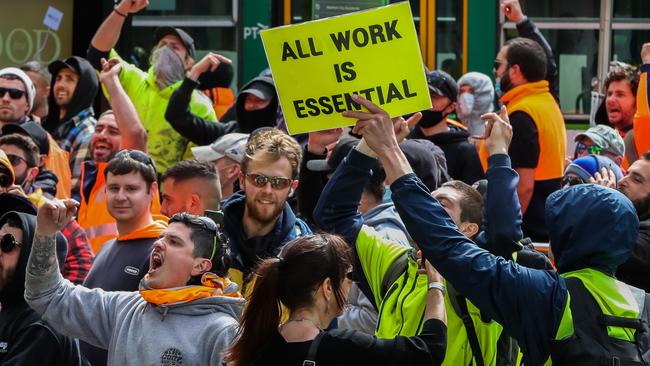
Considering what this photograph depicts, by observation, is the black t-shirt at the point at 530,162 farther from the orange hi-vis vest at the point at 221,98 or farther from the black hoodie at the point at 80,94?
the orange hi-vis vest at the point at 221,98

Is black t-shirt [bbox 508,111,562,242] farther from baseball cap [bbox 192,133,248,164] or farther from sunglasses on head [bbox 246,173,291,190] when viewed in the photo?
sunglasses on head [bbox 246,173,291,190]

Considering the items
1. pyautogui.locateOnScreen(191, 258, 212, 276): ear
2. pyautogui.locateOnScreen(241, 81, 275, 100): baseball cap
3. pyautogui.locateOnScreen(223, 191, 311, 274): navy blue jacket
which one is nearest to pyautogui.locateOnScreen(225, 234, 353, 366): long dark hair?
pyautogui.locateOnScreen(191, 258, 212, 276): ear

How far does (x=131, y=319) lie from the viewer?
5.18 m

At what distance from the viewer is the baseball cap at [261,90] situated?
8.75 meters

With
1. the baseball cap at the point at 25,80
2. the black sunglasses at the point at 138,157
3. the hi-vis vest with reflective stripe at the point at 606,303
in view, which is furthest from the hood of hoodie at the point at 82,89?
the hi-vis vest with reflective stripe at the point at 606,303

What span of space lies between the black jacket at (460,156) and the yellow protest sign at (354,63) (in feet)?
10.9

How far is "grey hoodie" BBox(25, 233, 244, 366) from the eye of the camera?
5047mm

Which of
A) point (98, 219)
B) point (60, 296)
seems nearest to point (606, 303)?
point (60, 296)

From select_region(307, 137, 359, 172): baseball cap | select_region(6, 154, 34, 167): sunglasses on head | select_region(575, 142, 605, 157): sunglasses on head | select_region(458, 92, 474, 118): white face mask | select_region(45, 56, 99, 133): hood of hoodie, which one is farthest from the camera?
select_region(458, 92, 474, 118): white face mask

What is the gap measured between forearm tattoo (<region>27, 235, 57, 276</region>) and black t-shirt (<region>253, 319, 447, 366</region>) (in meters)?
1.12

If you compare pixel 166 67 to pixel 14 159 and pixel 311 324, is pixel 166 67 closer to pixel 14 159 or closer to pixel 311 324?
pixel 14 159

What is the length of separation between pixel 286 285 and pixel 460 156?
411 cm

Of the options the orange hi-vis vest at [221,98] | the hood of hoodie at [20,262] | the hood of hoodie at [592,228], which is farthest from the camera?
the orange hi-vis vest at [221,98]

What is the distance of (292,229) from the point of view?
6.16 m
